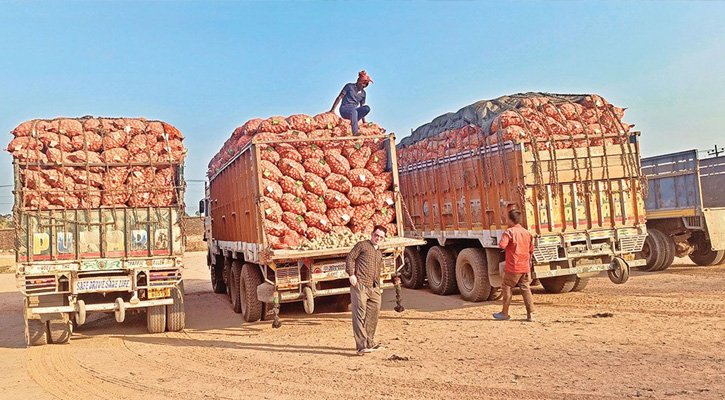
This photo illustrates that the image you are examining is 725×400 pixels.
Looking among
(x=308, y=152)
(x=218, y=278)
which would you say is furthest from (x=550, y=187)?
(x=218, y=278)

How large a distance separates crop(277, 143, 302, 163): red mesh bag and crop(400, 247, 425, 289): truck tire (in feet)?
16.4

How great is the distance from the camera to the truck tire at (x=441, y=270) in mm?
11523

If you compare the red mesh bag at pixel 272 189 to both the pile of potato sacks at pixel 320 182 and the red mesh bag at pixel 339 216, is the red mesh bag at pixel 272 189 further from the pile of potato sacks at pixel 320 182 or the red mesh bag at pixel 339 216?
the red mesh bag at pixel 339 216

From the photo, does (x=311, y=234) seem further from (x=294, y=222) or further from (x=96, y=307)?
(x=96, y=307)

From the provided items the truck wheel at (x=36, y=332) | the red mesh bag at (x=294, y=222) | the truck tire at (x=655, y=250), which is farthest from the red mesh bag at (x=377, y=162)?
the truck tire at (x=655, y=250)

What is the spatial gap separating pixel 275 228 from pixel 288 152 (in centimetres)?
122

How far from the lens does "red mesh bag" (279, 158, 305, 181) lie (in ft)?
29.2

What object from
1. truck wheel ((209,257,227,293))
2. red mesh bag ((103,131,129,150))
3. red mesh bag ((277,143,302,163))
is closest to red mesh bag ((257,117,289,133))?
red mesh bag ((277,143,302,163))

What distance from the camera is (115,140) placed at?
8.53 metres

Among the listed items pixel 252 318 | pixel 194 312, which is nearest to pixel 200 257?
pixel 194 312

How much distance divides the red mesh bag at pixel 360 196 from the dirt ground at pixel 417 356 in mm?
1874

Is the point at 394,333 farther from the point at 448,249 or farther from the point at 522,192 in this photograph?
the point at 448,249

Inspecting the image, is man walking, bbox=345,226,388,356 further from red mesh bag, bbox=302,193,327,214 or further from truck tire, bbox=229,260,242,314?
truck tire, bbox=229,260,242,314

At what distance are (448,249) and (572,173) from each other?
3141 millimetres
